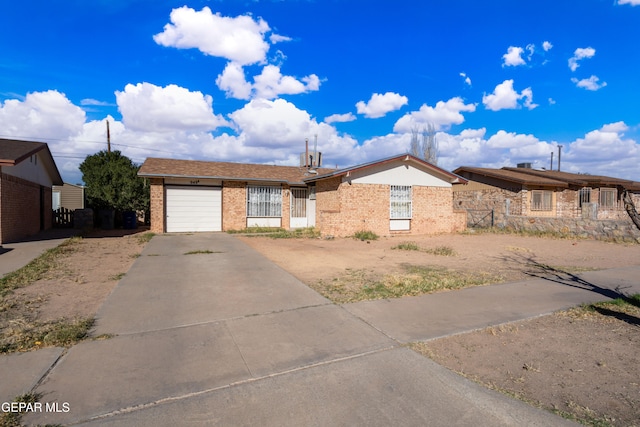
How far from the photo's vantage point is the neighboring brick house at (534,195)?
944 inches

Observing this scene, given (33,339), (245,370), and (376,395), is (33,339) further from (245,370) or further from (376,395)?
(376,395)

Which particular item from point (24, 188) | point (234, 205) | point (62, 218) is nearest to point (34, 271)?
point (24, 188)

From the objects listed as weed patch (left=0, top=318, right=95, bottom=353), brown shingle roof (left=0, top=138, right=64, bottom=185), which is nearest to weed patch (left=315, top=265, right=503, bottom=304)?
weed patch (left=0, top=318, right=95, bottom=353)

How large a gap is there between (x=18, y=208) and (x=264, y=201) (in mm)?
10823

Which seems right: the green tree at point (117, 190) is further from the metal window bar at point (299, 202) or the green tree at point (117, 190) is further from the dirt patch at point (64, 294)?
the dirt patch at point (64, 294)

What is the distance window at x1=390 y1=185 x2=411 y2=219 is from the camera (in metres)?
18.5

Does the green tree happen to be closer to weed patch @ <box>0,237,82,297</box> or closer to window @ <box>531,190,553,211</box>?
weed patch @ <box>0,237,82,297</box>

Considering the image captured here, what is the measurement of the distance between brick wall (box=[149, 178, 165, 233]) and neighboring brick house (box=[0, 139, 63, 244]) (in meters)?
4.73

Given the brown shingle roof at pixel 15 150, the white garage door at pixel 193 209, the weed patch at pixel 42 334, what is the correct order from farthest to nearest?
the white garage door at pixel 193 209, the brown shingle roof at pixel 15 150, the weed patch at pixel 42 334

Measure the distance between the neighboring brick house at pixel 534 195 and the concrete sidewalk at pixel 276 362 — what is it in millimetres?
18889

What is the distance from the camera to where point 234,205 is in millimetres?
20016

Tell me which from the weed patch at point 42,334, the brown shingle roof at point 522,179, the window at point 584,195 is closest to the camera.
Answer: the weed patch at point 42,334

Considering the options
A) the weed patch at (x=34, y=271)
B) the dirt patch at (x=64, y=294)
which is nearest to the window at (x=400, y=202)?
the dirt patch at (x=64, y=294)

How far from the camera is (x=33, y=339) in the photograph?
14.4ft
